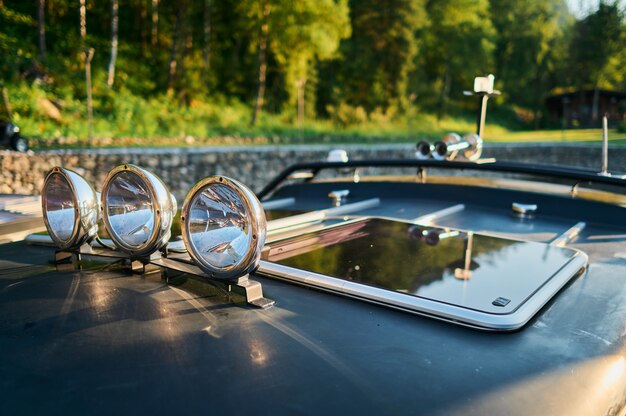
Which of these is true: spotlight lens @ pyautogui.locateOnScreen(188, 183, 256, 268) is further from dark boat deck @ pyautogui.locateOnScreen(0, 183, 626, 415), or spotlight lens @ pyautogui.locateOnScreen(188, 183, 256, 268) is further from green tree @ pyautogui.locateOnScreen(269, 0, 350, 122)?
green tree @ pyautogui.locateOnScreen(269, 0, 350, 122)

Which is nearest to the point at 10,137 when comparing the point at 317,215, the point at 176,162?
the point at 176,162

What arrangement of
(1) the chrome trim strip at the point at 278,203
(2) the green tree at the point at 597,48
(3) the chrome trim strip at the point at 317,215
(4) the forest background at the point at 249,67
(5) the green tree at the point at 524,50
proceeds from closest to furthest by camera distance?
(3) the chrome trim strip at the point at 317,215, (1) the chrome trim strip at the point at 278,203, (4) the forest background at the point at 249,67, (2) the green tree at the point at 597,48, (5) the green tree at the point at 524,50

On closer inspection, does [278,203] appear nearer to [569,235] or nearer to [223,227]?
[569,235]

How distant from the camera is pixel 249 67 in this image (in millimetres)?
25844

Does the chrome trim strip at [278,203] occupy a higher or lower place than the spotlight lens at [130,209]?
lower

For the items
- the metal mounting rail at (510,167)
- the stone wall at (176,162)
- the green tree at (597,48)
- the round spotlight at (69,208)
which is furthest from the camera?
the green tree at (597,48)

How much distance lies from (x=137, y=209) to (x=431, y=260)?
79 cm

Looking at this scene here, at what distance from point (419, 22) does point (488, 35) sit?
9.96 metres

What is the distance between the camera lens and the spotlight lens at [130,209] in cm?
125

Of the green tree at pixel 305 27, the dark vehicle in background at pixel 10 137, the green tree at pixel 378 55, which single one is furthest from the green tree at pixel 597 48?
the dark vehicle in background at pixel 10 137

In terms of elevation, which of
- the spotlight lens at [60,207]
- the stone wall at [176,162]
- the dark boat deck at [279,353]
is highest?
the spotlight lens at [60,207]

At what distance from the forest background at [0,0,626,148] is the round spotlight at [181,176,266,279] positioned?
13.1 m

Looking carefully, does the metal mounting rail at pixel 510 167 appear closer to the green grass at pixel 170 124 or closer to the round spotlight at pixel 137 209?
the round spotlight at pixel 137 209

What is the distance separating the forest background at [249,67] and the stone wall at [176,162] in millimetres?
2843
